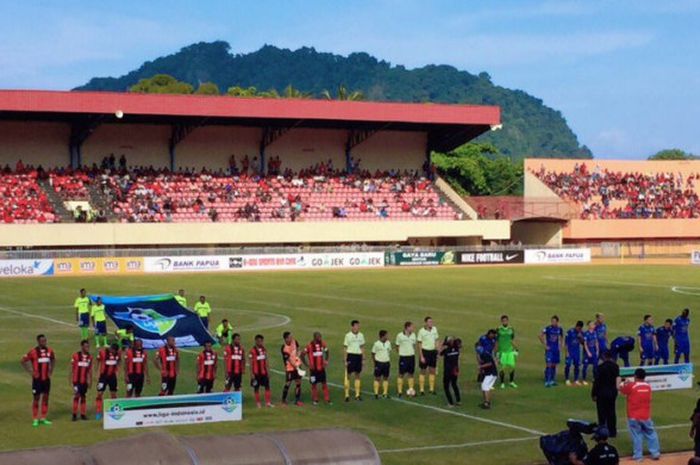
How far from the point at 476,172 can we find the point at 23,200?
5599 centimetres

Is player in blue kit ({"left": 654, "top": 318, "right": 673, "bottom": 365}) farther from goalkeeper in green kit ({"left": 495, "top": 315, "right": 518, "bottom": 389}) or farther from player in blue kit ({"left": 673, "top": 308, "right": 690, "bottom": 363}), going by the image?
goalkeeper in green kit ({"left": 495, "top": 315, "right": 518, "bottom": 389})

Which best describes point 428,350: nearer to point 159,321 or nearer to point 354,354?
point 354,354

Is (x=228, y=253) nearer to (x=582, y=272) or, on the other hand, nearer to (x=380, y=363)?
(x=582, y=272)

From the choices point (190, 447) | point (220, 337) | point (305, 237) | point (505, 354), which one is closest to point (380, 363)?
point (505, 354)

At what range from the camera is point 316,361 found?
1007 inches

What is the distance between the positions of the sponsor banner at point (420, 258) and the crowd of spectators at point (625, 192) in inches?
706

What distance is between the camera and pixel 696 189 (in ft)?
323

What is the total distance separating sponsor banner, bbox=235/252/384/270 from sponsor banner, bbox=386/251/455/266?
0.84m

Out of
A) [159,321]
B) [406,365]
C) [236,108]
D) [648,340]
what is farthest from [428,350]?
[236,108]

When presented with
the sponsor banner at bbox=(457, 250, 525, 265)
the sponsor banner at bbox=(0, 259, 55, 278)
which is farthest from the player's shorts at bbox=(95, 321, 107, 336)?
the sponsor banner at bbox=(457, 250, 525, 265)

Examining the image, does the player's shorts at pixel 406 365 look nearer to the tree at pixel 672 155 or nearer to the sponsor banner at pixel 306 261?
the sponsor banner at pixel 306 261

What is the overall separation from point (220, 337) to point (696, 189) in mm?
73474

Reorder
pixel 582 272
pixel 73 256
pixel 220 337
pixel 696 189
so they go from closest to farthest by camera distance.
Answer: pixel 220 337 < pixel 73 256 < pixel 582 272 < pixel 696 189

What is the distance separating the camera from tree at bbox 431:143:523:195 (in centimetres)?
11669
